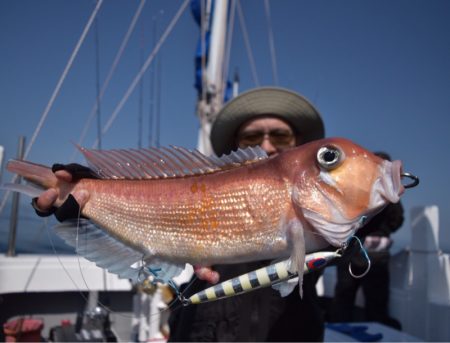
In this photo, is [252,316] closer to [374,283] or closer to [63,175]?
[63,175]

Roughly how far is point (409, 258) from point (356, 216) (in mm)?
3414

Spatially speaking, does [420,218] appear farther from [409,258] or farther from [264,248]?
[264,248]

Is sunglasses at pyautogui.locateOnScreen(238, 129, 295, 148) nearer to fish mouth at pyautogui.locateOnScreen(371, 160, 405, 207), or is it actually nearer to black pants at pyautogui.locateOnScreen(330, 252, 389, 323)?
fish mouth at pyautogui.locateOnScreen(371, 160, 405, 207)

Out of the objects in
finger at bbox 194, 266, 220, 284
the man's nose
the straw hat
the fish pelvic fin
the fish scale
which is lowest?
finger at bbox 194, 266, 220, 284

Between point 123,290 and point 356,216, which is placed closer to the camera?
point 356,216

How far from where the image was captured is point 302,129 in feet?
9.85

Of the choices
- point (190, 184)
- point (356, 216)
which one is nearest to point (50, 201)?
point (190, 184)

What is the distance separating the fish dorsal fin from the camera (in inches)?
61.9

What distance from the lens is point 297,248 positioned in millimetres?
1278

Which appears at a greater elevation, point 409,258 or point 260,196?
point 260,196

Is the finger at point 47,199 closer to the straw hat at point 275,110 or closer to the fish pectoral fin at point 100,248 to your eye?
the fish pectoral fin at point 100,248

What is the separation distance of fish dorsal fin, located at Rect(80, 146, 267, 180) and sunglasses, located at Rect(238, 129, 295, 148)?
4.05 feet

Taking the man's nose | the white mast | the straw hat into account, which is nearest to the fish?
the man's nose

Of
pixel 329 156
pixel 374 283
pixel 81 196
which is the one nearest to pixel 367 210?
pixel 329 156
